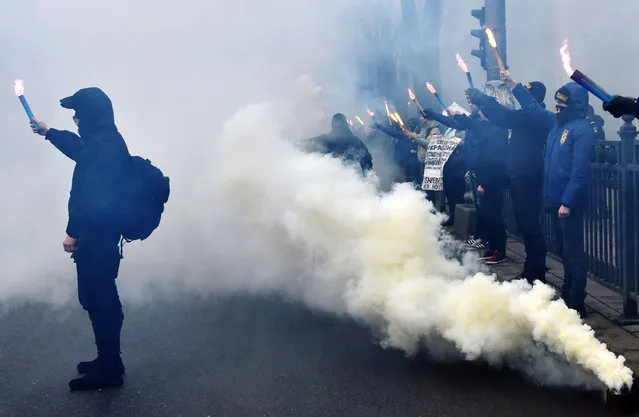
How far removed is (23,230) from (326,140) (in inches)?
125

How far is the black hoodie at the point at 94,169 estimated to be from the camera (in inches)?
195

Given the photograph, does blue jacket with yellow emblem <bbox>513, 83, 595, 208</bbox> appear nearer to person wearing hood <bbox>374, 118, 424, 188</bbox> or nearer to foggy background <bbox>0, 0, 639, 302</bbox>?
foggy background <bbox>0, 0, 639, 302</bbox>

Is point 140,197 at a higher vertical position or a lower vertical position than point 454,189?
lower

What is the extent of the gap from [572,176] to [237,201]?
2.65 metres

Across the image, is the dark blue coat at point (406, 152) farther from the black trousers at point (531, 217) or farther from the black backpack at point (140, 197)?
the black backpack at point (140, 197)

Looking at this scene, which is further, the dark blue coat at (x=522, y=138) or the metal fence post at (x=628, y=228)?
the dark blue coat at (x=522, y=138)

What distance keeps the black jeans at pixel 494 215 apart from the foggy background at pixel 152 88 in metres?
2.69

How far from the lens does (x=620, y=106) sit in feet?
13.2

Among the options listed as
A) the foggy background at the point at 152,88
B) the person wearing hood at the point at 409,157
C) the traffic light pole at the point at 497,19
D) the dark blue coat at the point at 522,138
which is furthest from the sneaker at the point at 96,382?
the person wearing hood at the point at 409,157

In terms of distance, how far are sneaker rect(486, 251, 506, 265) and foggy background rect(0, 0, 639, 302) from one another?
2645 mm

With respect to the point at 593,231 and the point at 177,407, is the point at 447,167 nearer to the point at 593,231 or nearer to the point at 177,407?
the point at 593,231

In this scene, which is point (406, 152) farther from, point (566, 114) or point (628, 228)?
point (628, 228)

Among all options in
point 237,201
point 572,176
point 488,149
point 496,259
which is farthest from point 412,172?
point 572,176

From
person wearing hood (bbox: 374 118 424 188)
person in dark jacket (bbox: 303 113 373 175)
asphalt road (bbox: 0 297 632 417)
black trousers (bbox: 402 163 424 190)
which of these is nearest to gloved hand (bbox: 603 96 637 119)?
asphalt road (bbox: 0 297 632 417)
